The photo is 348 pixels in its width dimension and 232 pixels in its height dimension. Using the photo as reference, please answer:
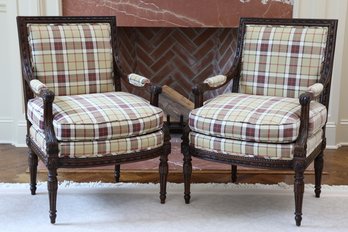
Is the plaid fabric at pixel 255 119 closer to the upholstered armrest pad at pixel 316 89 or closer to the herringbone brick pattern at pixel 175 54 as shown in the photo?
the upholstered armrest pad at pixel 316 89

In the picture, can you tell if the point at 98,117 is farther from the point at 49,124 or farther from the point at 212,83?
the point at 212,83

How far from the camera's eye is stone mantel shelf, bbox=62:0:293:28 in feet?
11.7

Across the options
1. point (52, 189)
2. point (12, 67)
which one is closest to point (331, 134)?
point (52, 189)

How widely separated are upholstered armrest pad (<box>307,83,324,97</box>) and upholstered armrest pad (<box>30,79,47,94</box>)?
1.26 meters

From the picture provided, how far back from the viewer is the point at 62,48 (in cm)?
290

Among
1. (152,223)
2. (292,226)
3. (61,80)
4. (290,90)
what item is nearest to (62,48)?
(61,80)

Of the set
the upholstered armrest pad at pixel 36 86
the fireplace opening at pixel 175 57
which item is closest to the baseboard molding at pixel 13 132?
the fireplace opening at pixel 175 57

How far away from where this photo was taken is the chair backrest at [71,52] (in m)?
2.87

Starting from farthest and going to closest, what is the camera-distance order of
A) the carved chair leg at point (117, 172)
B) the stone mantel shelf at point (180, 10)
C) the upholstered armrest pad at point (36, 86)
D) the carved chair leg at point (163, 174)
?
the stone mantel shelf at point (180, 10), the carved chair leg at point (117, 172), the carved chair leg at point (163, 174), the upholstered armrest pad at point (36, 86)

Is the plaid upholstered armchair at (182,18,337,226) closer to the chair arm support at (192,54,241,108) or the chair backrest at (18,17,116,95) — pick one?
the chair arm support at (192,54,241,108)

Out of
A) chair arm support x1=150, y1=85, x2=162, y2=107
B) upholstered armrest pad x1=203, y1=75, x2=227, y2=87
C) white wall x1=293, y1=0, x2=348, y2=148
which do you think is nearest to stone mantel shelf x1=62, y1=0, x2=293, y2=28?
white wall x1=293, y1=0, x2=348, y2=148

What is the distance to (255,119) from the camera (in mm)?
2527

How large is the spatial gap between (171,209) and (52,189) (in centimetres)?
59

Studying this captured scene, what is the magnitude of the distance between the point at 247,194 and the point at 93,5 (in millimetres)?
1576
